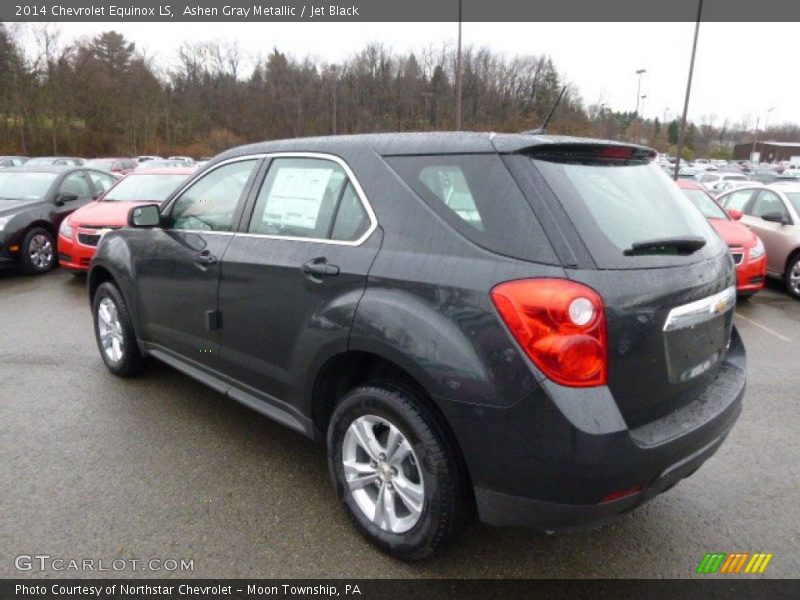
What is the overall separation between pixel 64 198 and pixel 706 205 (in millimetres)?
9948

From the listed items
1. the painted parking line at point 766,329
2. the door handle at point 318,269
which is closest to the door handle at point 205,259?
the door handle at point 318,269

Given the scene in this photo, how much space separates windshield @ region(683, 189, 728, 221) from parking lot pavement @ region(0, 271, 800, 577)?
172 inches

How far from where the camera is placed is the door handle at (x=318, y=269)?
2484 mm

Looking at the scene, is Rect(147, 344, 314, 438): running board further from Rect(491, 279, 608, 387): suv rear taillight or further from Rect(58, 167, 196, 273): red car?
Rect(58, 167, 196, 273): red car

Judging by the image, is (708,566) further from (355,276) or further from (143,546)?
(143,546)

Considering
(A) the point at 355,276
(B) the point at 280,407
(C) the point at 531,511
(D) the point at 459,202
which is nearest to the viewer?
(C) the point at 531,511

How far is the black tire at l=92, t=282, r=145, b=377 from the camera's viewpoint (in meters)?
4.21

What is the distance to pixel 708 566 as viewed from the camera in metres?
2.42

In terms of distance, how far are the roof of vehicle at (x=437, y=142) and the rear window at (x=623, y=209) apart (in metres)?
0.10

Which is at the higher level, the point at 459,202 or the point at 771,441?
the point at 459,202

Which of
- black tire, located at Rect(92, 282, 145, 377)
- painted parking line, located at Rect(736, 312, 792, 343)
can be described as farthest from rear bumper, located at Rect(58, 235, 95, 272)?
painted parking line, located at Rect(736, 312, 792, 343)

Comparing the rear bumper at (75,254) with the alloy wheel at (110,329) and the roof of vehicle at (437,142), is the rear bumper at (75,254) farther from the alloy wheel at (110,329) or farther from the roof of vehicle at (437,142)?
the roof of vehicle at (437,142)

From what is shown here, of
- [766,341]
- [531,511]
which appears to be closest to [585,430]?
[531,511]

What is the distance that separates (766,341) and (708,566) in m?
4.19
